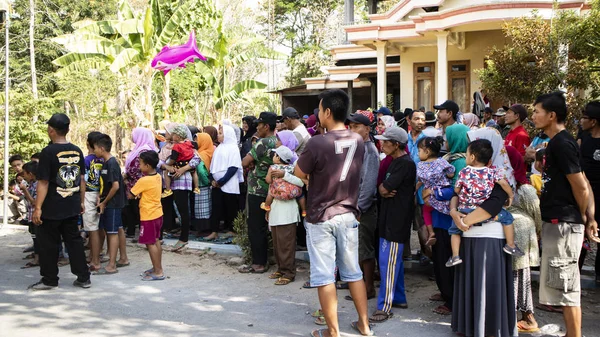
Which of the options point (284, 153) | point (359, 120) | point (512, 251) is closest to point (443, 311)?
point (512, 251)

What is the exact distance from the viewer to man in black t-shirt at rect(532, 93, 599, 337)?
14.7ft

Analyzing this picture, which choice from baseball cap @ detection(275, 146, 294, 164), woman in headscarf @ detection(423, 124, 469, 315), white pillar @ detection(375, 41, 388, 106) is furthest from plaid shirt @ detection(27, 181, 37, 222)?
white pillar @ detection(375, 41, 388, 106)

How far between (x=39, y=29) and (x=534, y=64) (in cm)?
2283

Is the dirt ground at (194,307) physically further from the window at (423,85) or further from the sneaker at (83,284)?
the window at (423,85)

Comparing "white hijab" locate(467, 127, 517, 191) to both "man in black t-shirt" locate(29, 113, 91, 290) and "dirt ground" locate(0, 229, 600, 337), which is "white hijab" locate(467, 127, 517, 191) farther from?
"man in black t-shirt" locate(29, 113, 91, 290)

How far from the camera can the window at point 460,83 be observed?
1833cm

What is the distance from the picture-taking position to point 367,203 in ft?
18.7

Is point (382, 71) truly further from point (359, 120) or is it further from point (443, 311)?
point (443, 311)

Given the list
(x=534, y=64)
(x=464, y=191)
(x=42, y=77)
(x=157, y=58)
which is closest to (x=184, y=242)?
(x=464, y=191)

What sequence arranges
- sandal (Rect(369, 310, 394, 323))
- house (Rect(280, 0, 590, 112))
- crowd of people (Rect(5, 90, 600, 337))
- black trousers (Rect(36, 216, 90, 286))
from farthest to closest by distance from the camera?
house (Rect(280, 0, 590, 112)), black trousers (Rect(36, 216, 90, 286)), sandal (Rect(369, 310, 394, 323)), crowd of people (Rect(5, 90, 600, 337))

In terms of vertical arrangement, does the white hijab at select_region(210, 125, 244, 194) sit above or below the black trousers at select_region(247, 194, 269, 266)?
above

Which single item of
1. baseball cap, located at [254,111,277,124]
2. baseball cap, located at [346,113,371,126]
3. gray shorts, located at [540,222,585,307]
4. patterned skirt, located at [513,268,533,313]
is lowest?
patterned skirt, located at [513,268,533,313]

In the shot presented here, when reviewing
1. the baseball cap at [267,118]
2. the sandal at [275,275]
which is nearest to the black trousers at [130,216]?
the baseball cap at [267,118]

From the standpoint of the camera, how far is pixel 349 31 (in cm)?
1802
